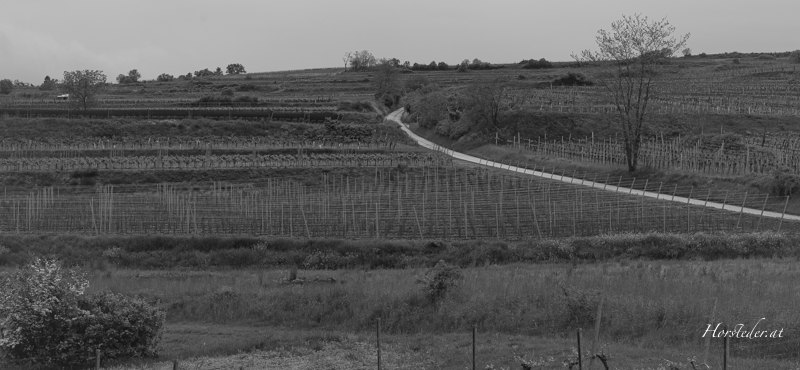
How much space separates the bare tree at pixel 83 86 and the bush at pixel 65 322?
81520 mm

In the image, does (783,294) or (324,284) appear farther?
(324,284)

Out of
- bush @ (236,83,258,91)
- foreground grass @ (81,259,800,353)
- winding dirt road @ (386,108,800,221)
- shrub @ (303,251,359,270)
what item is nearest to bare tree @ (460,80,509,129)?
winding dirt road @ (386,108,800,221)

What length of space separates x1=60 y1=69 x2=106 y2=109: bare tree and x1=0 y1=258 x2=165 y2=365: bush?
81.5m

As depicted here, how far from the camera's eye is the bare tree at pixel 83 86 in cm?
9575

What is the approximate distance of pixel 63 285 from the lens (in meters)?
19.1

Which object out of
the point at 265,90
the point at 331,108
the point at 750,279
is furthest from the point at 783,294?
Answer: the point at 265,90

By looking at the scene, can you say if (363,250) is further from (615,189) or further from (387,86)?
(387,86)

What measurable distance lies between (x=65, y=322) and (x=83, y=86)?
3239 inches

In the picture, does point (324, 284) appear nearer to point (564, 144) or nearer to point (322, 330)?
point (322, 330)

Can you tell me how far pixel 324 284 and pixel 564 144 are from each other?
4055cm

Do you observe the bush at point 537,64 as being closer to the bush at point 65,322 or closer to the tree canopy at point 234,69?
the tree canopy at point 234,69

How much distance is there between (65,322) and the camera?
18719 millimetres

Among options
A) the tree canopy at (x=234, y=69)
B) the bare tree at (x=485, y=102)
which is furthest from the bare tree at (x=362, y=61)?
the bare tree at (x=485, y=102)

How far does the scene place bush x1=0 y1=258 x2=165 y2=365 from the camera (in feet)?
60.2
